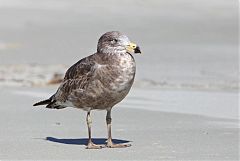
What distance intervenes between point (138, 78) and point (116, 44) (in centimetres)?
585

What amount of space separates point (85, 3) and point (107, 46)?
55.2 ft

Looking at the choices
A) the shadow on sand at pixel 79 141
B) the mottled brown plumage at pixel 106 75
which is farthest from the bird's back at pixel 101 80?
the shadow on sand at pixel 79 141

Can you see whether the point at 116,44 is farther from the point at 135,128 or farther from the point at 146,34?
the point at 146,34

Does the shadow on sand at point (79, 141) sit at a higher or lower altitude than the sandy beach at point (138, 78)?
lower

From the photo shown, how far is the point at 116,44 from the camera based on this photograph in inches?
292

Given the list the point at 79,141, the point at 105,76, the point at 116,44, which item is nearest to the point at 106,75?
the point at 105,76

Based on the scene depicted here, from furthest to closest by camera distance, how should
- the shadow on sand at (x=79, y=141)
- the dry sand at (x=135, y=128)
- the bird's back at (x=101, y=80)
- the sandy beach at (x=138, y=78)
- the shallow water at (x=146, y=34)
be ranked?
the shallow water at (x=146, y=34), the shadow on sand at (x=79, y=141), the sandy beach at (x=138, y=78), the bird's back at (x=101, y=80), the dry sand at (x=135, y=128)

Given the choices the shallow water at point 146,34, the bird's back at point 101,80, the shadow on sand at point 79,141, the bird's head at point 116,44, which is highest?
the shallow water at point 146,34

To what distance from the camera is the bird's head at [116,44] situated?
736 cm

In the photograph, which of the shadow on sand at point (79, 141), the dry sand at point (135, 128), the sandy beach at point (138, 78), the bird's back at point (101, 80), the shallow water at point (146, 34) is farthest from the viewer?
the shallow water at point (146, 34)

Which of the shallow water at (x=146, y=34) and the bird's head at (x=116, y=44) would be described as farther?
the shallow water at (x=146, y=34)

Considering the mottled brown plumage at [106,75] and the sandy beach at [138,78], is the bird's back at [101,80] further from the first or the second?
the sandy beach at [138,78]

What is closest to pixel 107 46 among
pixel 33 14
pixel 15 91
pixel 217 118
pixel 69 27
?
pixel 217 118

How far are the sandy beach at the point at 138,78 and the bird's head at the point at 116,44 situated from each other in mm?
914
